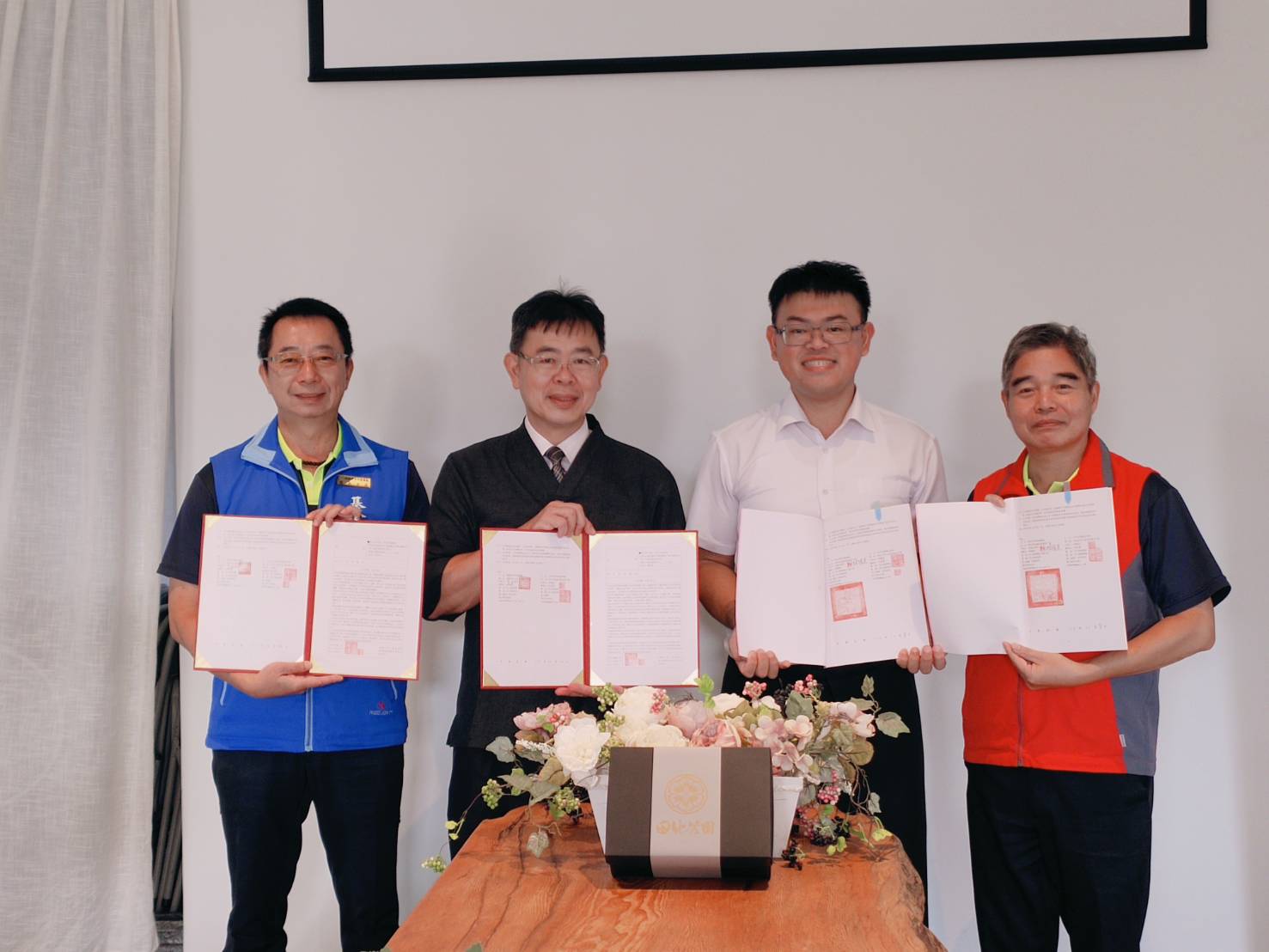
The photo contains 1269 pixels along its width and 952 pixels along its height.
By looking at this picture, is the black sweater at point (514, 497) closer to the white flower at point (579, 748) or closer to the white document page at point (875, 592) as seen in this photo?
the white document page at point (875, 592)

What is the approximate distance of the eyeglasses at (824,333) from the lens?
2.62 m

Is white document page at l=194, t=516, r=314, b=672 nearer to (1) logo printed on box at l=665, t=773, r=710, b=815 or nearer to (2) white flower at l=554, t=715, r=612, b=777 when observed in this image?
(2) white flower at l=554, t=715, r=612, b=777

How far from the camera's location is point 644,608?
2.28m

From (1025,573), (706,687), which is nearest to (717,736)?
(706,687)

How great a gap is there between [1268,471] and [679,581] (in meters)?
1.84

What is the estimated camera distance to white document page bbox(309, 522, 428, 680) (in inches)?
91.4

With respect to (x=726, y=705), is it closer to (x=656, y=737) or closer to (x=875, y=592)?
(x=656, y=737)

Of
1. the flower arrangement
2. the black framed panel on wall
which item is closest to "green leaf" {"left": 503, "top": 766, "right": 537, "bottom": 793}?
the flower arrangement

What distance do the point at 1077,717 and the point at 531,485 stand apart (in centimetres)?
132

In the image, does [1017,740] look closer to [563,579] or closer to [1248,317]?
[563,579]

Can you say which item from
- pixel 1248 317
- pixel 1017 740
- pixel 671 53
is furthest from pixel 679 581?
Answer: pixel 1248 317

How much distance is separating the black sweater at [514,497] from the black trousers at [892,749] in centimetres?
44

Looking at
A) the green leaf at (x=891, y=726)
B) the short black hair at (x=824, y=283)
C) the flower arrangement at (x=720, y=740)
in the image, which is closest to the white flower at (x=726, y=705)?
the flower arrangement at (x=720, y=740)

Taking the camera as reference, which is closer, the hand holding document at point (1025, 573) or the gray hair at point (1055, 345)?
the hand holding document at point (1025, 573)
